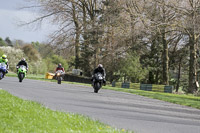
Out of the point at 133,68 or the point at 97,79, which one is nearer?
the point at 97,79

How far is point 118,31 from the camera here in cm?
4434

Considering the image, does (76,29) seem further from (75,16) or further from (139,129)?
(139,129)

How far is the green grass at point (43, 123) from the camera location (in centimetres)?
744

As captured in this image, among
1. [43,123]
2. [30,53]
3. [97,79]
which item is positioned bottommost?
[43,123]

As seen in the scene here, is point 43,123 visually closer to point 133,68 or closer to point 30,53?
point 133,68

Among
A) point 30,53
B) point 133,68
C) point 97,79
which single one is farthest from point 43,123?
point 30,53

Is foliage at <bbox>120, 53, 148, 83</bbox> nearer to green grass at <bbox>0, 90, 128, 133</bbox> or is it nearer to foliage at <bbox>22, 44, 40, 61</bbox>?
green grass at <bbox>0, 90, 128, 133</bbox>

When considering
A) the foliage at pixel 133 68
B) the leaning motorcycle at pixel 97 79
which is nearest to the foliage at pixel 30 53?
the foliage at pixel 133 68

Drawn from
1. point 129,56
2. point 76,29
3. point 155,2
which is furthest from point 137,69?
point 155,2

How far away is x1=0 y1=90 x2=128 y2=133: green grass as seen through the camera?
24.4 ft

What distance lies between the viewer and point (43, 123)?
27.1ft

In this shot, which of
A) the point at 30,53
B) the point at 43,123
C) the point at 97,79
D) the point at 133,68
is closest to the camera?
the point at 43,123

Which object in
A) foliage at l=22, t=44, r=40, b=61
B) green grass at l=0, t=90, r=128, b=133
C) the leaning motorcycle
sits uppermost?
foliage at l=22, t=44, r=40, b=61

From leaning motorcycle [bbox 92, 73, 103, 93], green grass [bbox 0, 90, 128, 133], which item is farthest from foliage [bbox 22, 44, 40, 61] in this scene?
green grass [bbox 0, 90, 128, 133]
